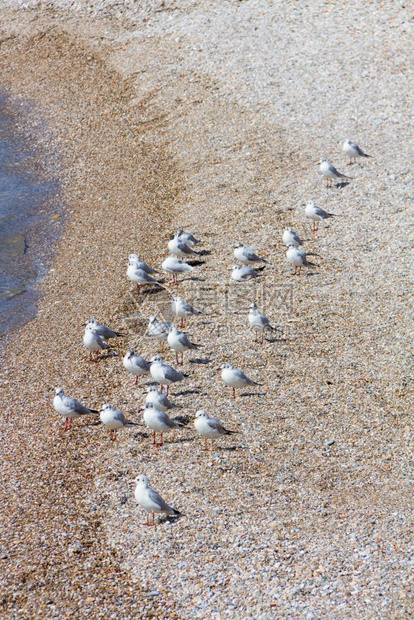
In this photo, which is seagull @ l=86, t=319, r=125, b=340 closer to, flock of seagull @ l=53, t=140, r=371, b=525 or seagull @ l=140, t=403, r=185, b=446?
flock of seagull @ l=53, t=140, r=371, b=525

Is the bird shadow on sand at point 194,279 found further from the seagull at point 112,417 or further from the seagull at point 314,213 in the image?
the seagull at point 112,417

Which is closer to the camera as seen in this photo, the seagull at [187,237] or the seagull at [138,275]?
the seagull at [138,275]

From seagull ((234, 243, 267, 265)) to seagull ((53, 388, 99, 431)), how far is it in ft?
14.6

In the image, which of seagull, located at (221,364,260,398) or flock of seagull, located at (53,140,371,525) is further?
seagull, located at (221,364,260,398)

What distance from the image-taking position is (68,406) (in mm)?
10688

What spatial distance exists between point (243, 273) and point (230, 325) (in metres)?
1.31

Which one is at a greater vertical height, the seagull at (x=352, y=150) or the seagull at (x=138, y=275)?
the seagull at (x=352, y=150)

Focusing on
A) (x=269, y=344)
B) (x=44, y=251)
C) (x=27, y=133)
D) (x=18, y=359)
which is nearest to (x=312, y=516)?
(x=269, y=344)

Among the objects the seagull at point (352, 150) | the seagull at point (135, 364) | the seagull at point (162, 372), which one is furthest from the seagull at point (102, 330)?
the seagull at point (352, 150)

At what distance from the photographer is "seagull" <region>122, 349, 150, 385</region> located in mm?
11461

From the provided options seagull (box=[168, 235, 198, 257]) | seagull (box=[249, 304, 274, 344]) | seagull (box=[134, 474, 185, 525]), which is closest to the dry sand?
seagull (box=[134, 474, 185, 525])

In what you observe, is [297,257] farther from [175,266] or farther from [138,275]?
[138,275]

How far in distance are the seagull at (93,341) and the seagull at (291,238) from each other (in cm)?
388

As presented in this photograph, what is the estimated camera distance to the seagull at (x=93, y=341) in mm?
12281
